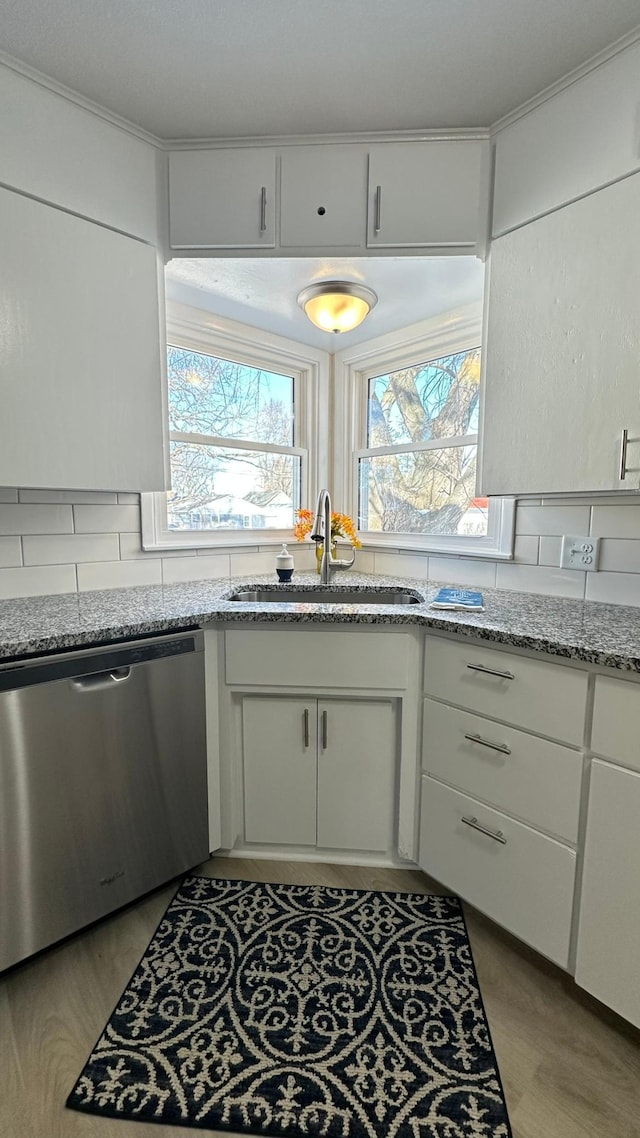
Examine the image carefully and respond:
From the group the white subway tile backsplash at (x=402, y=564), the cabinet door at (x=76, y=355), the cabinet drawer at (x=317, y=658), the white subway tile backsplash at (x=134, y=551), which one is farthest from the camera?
the white subway tile backsplash at (x=402, y=564)

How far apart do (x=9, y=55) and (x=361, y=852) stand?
261 cm

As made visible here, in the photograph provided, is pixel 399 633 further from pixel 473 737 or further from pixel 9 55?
pixel 9 55

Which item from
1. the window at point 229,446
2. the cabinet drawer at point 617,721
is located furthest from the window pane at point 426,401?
the cabinet drawer at point 617,721

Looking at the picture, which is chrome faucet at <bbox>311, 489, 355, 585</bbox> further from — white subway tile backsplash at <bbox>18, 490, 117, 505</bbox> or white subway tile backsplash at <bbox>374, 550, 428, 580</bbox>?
white subway tile backsplash at <bbox>18, 490, 117, 505</bbox>

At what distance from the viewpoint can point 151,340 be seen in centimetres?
168

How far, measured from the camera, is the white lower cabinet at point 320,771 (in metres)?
1.63

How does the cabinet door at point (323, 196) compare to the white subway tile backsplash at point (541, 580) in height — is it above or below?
above

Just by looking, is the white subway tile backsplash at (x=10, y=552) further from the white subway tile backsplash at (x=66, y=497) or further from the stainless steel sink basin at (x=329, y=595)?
the stainless steel sink basin at (x=329, y=595)

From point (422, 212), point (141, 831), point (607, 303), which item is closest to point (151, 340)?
point (422, 212)

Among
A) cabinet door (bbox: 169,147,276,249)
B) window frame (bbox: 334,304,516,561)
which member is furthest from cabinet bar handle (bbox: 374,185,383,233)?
window frame (bbox: 334,304,516,561)

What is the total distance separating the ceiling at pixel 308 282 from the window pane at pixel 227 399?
22cm

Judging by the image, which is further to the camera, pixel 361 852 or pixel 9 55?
pixel 361 852

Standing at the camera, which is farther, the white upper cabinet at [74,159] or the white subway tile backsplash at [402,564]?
the white subway tile backsplash at [402,564]

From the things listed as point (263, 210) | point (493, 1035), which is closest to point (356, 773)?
point (493, 1035)
